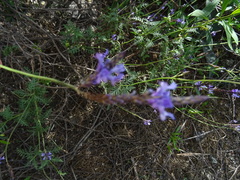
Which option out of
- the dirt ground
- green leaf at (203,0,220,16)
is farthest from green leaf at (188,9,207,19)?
the dirt ground

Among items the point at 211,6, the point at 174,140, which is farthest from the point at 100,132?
the point at 211,6

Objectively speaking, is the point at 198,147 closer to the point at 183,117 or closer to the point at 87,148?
the point at 183,117

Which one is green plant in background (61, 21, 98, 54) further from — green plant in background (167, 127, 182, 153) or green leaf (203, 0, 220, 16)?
green plant in background (167, 127, 182, 153)

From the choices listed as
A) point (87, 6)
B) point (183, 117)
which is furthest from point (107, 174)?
point (87, 6)

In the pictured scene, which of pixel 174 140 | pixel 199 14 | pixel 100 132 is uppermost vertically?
pixel 199 14

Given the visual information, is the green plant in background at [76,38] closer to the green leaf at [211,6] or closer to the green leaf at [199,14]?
the green leaf at [199,14]

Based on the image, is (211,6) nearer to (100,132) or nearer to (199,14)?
(199,14)
